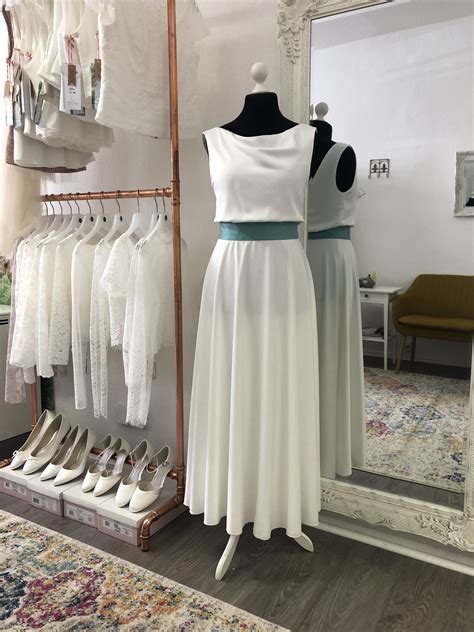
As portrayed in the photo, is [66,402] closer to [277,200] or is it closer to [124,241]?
[124,241]

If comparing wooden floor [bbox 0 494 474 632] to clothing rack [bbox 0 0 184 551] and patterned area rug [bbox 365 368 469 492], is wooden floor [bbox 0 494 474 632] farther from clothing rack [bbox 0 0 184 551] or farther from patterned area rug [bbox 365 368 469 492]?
patterned area rug [bbox 365 368 469 492]

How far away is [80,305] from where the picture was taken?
228 centimetres

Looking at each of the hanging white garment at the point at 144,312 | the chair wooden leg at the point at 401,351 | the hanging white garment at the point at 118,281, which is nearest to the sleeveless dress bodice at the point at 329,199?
the chair wooden leg at the point at 401,351

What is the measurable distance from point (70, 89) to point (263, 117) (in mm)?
736

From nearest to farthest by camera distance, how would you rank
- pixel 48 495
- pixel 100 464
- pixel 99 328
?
pixel 99 328 → pixel 48 495 → pixel 100 464

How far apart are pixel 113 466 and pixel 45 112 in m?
1.56

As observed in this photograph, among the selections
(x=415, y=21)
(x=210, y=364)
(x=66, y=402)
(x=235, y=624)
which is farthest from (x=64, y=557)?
(x=415, y=21)

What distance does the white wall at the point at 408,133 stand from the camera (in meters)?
1.80

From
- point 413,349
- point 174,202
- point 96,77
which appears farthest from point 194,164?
point 413,349

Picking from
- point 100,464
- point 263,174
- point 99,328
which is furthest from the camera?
point 100,464

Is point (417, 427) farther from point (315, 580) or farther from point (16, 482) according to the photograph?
point (16, 482)

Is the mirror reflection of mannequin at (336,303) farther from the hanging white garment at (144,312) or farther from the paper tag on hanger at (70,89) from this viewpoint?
the paper tag on hanger at (70,89)

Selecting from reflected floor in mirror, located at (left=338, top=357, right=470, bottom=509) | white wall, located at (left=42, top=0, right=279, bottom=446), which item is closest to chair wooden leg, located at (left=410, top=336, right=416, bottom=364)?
reflected floor in mirror, located at (left=338, top=357, right=470, bottom=509)

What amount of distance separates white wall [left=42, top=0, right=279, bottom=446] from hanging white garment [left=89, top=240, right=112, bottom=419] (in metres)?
0.35
